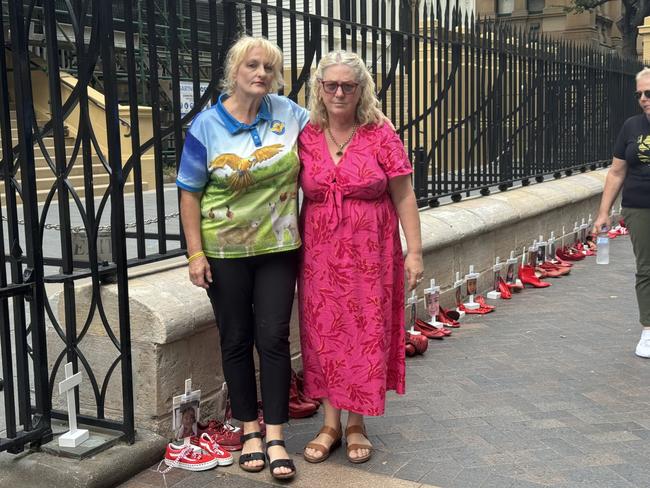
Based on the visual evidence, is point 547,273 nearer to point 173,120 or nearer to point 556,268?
point 556,268

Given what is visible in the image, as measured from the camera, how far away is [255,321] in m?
3.44

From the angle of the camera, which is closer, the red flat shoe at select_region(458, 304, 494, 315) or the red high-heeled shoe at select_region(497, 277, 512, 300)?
the red flat shoe at select_region(458, 304, 494, 315)

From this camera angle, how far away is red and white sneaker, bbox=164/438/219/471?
3.48m

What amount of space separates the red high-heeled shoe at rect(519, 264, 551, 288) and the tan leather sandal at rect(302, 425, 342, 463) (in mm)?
4024

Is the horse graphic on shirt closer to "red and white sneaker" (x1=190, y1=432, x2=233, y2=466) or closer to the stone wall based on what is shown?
the stone wall

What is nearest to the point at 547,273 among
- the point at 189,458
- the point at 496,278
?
the point at 496,278

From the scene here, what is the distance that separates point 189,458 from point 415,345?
2.01 m

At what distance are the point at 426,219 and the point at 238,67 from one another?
322 cm

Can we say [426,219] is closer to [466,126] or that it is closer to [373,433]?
[466,126]

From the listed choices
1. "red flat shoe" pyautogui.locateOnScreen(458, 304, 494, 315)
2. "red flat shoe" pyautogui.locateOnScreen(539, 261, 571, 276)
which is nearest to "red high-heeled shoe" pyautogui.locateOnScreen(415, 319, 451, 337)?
"red flat shoe" pyautogui.locateOnScreen(458, 304, 494, 315)

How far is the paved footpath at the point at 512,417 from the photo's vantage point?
133 inches

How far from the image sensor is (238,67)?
3250 millimetres

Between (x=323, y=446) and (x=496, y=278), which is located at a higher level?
(x=496, y=278)

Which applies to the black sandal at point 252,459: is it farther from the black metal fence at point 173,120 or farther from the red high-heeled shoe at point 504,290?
the red high-heeled shoe at point 504,290
